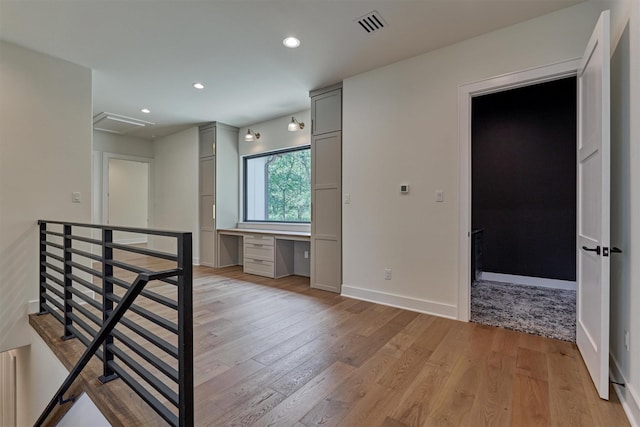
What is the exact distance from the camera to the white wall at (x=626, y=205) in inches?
62.6

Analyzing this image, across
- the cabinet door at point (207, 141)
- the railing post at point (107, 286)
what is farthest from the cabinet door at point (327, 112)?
the railing post at point (107, 286)

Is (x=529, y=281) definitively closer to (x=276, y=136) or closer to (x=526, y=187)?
(x=526, y=187)

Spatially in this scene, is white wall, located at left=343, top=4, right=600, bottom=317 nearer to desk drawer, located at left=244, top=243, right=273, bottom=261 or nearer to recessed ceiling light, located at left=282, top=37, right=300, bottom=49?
recessed ceiling light, located at left=282, top=37, right=300, bottom=49

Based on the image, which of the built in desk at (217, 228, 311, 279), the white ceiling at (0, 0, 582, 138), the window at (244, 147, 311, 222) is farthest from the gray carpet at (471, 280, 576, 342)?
the window at (244, 147, 311, 222)

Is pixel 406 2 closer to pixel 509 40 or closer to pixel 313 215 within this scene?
pixel 509 40

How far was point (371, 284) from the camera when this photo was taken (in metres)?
3.62

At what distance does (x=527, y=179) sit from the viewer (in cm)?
445

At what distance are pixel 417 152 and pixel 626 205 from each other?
70.1 inches

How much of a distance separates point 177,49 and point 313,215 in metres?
2.52

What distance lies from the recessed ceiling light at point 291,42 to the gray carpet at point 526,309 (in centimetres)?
330

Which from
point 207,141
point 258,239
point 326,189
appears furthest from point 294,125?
point 207,141

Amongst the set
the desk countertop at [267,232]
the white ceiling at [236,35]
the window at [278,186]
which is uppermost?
the white ceiling at [236,35]

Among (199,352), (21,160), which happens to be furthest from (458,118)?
(21,160)

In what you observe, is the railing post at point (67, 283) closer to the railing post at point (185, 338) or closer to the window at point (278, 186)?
the railing post at point (185, 338)
